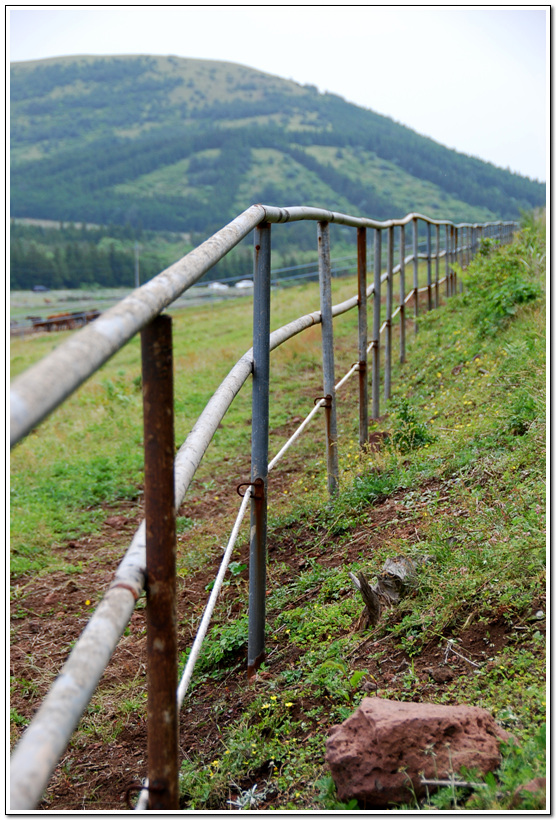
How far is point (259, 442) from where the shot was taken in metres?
2.17

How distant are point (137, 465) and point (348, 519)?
11.5 ft

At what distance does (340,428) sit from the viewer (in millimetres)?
5422

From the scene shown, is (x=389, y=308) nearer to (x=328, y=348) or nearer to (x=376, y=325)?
(x=376, y=325)

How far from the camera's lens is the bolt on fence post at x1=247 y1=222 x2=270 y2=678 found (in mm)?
2082

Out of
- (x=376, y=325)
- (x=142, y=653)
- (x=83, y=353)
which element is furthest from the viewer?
(x=376, y=325)

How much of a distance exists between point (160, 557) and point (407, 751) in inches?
30.2

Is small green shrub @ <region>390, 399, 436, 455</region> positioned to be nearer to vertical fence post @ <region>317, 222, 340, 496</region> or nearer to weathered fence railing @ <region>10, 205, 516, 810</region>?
vertical fence post @ <region>317, 222, 340, 496</region>

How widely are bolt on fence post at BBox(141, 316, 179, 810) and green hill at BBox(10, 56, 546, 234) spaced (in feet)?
232

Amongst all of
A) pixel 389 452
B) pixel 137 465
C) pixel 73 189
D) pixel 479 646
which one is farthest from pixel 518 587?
pixel 73 189

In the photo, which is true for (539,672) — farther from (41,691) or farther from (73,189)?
(73,189)

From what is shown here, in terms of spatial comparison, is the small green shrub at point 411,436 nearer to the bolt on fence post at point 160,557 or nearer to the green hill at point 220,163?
the bolt on fence post at point 160,557

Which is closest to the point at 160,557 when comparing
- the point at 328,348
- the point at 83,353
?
the point at 83,353

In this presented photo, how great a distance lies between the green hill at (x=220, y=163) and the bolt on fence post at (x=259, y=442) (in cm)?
6952

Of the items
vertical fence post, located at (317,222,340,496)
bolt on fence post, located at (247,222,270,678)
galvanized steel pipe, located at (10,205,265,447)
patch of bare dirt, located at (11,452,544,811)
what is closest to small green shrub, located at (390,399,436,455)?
vertical fence post, located at (317,222,340,496)
